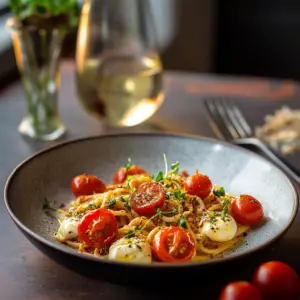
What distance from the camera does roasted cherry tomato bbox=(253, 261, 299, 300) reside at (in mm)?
899

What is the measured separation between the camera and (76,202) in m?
1.13

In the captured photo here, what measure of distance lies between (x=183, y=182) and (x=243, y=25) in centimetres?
248

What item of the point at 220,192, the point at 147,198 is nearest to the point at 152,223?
the point at 147,198

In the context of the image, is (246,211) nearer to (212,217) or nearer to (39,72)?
(212,217)

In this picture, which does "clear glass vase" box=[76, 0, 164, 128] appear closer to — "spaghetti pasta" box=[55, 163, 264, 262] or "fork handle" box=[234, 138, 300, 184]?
"fork handle" box=[234, 138, 300, 184]

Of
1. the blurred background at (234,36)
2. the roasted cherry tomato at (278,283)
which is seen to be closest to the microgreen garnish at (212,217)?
the roasted cherry tomato at (278,283)

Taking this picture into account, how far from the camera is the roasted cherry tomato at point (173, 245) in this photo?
2.98ft

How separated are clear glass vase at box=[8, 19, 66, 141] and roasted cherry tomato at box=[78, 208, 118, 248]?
61 cm

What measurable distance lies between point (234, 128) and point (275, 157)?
22 cm

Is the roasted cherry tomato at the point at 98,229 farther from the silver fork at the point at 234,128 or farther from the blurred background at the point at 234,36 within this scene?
the blurred background at the point at 234,36

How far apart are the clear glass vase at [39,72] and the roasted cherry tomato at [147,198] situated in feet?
1.83

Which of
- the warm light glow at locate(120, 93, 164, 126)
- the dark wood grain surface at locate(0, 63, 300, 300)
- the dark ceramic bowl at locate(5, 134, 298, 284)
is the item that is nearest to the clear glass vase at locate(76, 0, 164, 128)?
the warm light glow at locate(120, 93, 164, 126)

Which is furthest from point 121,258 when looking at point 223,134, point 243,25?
point 243,25

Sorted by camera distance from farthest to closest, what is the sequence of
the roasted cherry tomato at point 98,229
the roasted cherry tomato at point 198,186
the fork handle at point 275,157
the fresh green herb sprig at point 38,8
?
the fresh green herb sprig at point 38,8, the fork handle at point 275,157, the roasted cherry tomato at point 198,186, the roasted cherry tomato at point 98,229
